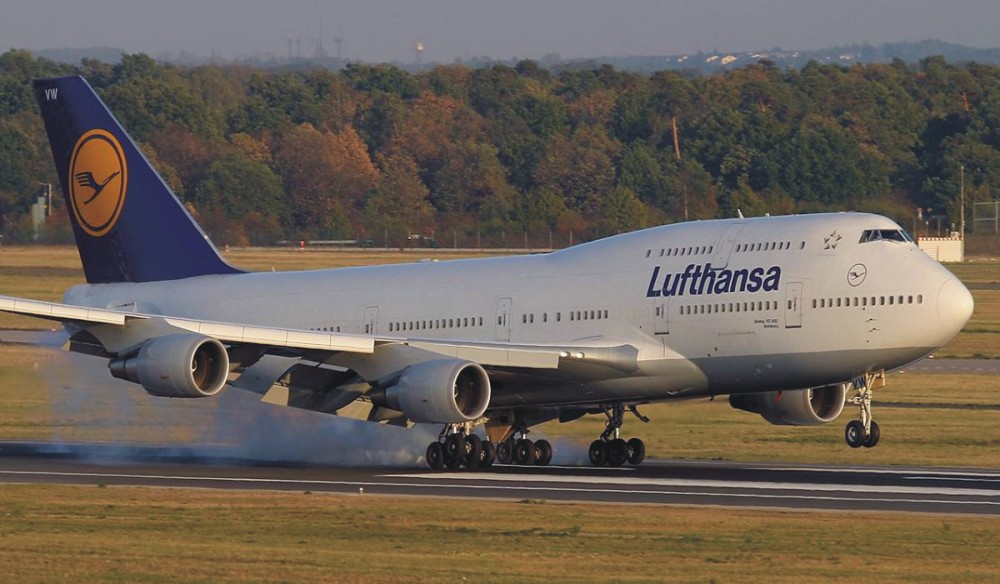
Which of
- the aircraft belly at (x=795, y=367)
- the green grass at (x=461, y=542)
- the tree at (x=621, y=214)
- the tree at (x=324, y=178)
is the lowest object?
the green grass at (x=461, y=542)

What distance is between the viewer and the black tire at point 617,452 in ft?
127

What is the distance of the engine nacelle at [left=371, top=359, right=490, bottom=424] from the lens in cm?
3478

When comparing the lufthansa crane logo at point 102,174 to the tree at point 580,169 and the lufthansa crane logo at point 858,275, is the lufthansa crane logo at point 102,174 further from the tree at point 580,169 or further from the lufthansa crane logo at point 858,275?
the tree at point 580,169

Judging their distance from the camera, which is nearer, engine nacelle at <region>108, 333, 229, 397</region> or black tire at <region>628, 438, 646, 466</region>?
engine nacelle at <region>108, 333, 229, 397</region>

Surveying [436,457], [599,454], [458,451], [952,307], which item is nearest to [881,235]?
[952,307]

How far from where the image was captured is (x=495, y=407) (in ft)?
126

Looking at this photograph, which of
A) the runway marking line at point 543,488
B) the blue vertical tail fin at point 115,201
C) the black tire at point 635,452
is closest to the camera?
the runway marking line at point 543,488

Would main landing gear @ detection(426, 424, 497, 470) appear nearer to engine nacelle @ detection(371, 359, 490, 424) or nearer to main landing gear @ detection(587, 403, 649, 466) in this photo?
engine nacelle @ detection(371, 359, 490, 424)

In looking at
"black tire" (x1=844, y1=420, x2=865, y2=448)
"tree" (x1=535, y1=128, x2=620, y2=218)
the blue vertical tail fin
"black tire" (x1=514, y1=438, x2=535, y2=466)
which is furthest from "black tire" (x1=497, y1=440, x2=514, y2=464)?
"tree" (x1=535, y1=128, x2=620, y2=218)

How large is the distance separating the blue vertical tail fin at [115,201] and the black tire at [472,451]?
35.3 feet

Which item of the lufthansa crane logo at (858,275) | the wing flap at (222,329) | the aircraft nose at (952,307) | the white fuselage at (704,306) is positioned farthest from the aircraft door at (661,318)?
the wing flap at (222,329)

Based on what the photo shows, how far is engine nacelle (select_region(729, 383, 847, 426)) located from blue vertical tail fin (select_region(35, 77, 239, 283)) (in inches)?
581

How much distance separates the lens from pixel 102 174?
4369 centimetres

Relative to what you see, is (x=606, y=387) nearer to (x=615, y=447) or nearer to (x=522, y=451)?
(x=615, y=447)
